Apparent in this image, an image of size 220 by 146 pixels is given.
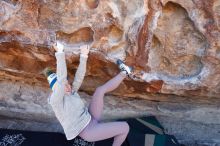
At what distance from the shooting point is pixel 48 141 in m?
2.36

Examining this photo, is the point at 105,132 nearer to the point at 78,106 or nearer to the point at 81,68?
the point at 78,106

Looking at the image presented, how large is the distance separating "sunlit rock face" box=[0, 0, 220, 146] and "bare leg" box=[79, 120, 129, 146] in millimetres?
324

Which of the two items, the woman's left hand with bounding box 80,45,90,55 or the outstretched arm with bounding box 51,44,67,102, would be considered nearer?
the outstretched arm with bounding box 51,44,67,102

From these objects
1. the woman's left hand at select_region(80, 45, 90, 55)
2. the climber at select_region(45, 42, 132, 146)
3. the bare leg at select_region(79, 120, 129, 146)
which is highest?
the woman's left hand at select_region(80, 45, 90, 55)

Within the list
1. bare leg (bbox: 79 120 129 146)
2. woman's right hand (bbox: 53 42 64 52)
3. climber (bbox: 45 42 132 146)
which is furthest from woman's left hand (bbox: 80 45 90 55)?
bare leg (bbox: 79 120 129 146)

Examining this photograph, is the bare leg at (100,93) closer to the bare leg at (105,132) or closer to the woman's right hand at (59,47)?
the bare leg at (105,132)

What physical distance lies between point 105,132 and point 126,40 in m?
0.49

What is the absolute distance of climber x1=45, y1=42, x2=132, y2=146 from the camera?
2.01 m

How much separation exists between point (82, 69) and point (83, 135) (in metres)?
0.34

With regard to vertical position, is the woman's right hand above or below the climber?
above

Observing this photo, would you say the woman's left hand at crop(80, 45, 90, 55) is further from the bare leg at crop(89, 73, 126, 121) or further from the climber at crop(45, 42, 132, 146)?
the bare leg at crop(89, 73, 126, 121)

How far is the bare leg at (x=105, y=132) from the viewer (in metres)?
Result: 2.14

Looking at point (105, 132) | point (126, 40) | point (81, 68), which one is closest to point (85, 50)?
point (81, 68)

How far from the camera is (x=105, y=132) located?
216 cm
